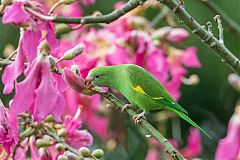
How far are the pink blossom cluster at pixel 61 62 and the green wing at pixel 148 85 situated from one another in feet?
0.33

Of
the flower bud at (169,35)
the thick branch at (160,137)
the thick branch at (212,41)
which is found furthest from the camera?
the flower bud at (169,35)

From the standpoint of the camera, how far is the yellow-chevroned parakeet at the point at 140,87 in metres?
1.06

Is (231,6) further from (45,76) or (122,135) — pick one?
(45,76)

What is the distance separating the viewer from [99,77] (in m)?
1.03

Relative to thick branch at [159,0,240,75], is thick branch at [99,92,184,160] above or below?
below

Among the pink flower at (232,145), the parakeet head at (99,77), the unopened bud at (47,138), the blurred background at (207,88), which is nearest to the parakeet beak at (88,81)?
the parakeet head at (99,77)

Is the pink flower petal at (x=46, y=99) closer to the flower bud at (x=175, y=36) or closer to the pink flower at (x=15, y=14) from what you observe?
the pink flower at (x=15, y=14)

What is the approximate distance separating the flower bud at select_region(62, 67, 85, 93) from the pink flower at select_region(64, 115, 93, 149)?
169mm

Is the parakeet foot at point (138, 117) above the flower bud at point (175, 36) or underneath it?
underneath

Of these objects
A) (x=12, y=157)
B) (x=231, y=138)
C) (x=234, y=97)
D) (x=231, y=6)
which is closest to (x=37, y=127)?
(x=12, y=157)

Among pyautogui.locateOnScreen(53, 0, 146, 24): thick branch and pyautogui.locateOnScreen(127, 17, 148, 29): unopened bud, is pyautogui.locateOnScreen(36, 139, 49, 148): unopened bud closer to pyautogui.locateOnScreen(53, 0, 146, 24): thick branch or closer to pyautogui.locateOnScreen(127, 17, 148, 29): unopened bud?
pyautogui.locateOnScreen(53, 0, 146, 24): thick branch

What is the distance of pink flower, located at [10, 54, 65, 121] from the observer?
3.14 feet

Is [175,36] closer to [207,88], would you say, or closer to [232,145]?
[232,145]

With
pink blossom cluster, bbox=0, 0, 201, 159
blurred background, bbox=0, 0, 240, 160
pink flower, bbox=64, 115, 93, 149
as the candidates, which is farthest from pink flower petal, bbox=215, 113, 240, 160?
blurred background, bbox=0, 0, 240, 160
